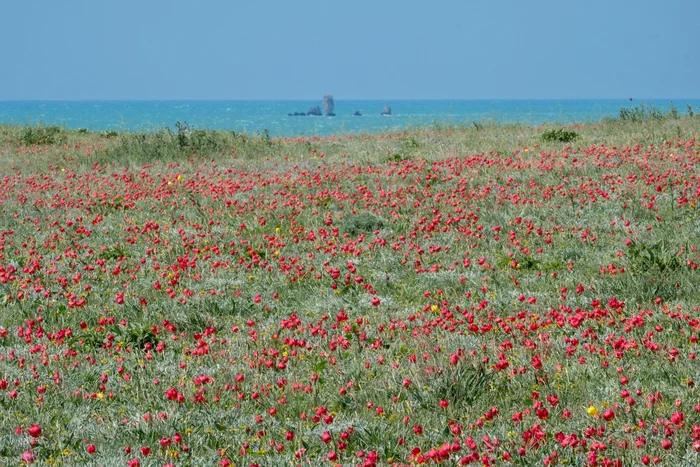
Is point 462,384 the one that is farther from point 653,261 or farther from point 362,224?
point 362,224

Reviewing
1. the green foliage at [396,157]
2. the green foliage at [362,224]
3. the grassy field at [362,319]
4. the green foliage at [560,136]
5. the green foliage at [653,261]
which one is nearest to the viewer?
the grassy field at [362,319]

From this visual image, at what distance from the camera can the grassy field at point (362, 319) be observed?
480cm

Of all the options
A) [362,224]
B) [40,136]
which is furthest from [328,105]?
[362,224]

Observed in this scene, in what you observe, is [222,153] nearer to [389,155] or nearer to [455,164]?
[389,155]

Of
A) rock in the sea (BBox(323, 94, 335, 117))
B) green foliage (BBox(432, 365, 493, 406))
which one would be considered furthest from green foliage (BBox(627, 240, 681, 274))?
rock in the sea (BBox(323, 94, 335, 117))

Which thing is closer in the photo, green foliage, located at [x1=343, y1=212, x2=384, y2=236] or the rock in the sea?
green foliage, located at [x1=343, y1=212, x2=384, y2=236]

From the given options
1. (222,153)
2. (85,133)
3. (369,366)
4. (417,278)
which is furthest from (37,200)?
(85,133)

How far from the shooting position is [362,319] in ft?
22.7

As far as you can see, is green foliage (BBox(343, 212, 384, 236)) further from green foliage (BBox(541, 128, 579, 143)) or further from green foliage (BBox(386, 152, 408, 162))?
green foliage (BBox(541, 128, 579, 143))

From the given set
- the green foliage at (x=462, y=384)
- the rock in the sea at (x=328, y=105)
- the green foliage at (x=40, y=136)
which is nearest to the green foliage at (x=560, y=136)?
the green foliage at (x=462, y=384)

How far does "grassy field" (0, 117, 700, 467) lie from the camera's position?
480 cm

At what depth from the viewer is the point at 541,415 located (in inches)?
176

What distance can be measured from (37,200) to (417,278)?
29.3 feet

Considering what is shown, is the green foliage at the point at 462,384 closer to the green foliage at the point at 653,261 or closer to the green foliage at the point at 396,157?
the green foliage at the point at 653,261
